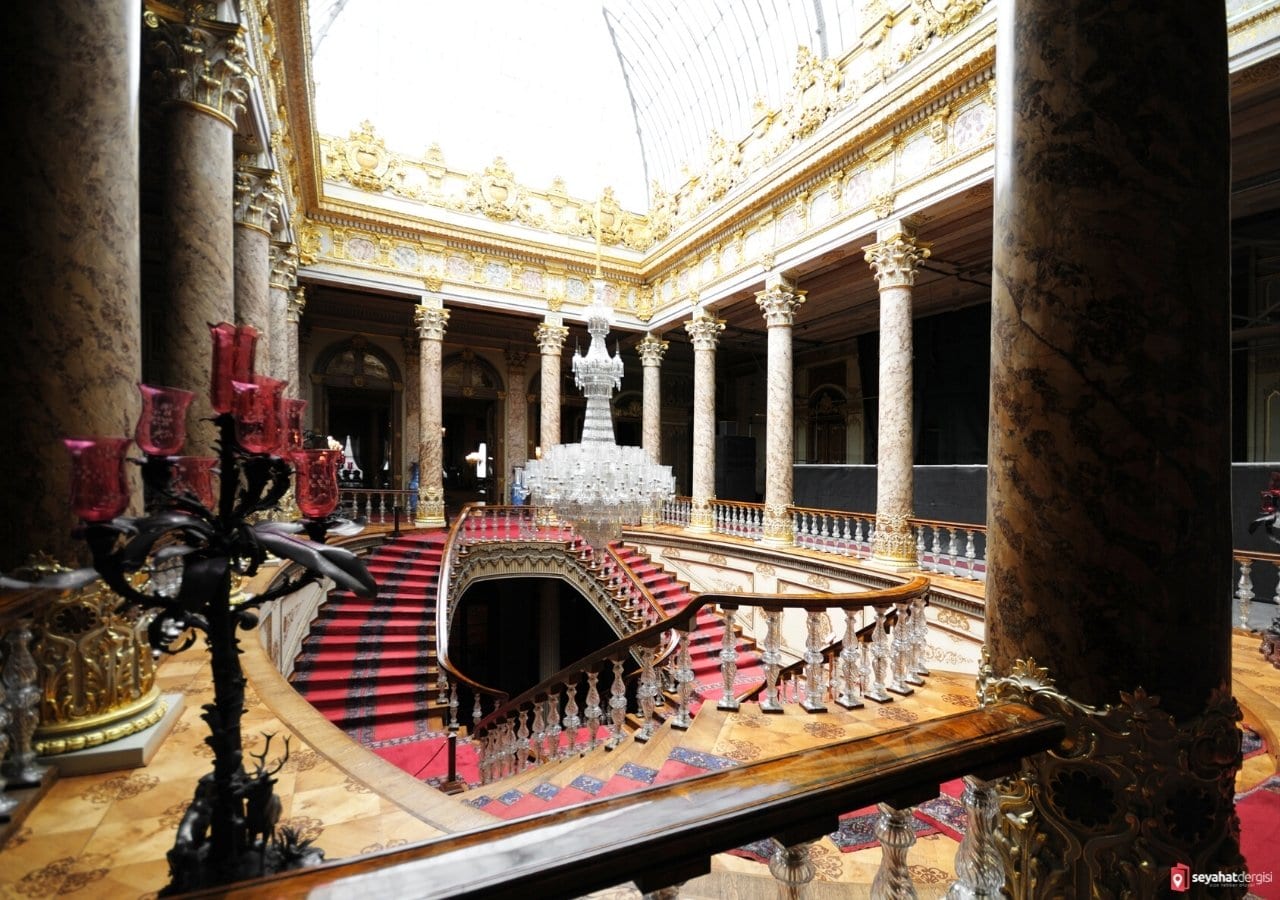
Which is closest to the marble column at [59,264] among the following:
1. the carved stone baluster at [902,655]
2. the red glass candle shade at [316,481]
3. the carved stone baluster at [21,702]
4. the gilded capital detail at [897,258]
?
the carved stone baluster at [21,702]

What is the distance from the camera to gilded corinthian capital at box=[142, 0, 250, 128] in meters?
4.72

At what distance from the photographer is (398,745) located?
6512 mm

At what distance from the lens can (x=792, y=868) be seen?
1.20 meters

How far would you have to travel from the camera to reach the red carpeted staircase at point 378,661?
6.82m

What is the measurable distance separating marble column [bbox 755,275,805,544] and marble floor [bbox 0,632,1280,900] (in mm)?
7186

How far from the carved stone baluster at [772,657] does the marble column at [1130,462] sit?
84.1 inches

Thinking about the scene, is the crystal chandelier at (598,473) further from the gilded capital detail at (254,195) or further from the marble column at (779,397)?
the marble column at (779,397)

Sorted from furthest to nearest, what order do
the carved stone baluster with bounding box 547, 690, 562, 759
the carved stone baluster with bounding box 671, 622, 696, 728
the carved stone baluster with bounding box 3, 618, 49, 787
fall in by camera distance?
the carved stone baluster with bounding box 547, 690, 562, 759 → the carved stone baluster with bounding box 671, 622, 696, 728 → the carved stone baluster with bounding box 3, 618, 49, 787

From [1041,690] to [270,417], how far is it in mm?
2021

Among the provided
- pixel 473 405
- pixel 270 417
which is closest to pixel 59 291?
pixel 270 417

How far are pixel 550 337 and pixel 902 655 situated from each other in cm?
1081

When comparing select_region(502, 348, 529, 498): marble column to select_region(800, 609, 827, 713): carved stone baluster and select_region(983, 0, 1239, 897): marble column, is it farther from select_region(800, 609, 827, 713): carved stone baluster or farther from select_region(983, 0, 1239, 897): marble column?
select_region(983, 0, 1239, 897): marble column

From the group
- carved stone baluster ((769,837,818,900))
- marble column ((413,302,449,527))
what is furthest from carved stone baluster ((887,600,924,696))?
marble column ((413,302,449,527))

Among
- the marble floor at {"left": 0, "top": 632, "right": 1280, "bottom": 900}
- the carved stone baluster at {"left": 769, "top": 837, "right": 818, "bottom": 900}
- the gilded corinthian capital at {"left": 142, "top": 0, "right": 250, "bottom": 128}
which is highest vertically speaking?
the gilded corinthian capital at {"left": 142, "top": 0, "right": 250, "bottom": 128}
